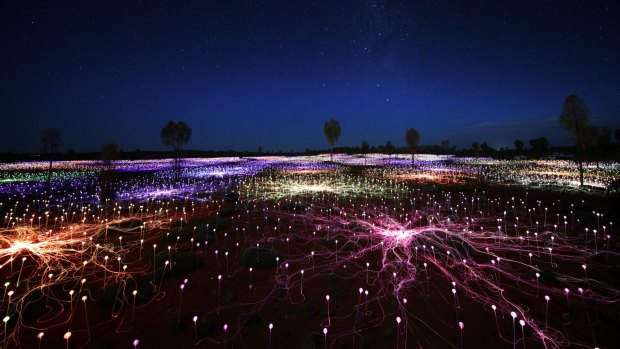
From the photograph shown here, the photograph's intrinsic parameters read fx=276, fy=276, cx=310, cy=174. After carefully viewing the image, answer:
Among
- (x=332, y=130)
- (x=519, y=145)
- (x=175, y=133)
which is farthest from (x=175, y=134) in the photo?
(x=519, y=145)

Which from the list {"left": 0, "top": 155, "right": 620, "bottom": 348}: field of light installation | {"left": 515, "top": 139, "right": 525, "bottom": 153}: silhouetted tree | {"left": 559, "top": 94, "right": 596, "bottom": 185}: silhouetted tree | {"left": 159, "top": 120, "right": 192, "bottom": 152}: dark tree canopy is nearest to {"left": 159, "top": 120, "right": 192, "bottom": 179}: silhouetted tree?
{"left": 159, "top": 120, "right": 192, "bottom": 152}: dark tree canopy

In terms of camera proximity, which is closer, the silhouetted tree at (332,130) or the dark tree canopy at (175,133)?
the dark tree canopy at (175,133)

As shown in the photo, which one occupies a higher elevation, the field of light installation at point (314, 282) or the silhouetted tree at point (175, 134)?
the silhouetted tree at point (175, 134)

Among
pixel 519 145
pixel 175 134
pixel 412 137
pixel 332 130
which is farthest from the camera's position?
pixel 519 145

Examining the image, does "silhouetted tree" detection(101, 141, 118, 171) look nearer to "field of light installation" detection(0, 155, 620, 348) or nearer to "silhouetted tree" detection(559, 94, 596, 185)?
"field of light installation" detection(0, 155, 620, 348)

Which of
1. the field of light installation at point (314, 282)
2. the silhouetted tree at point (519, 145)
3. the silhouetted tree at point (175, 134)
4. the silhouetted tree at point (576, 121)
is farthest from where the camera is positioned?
the silhouetted tree at point (519, 145)

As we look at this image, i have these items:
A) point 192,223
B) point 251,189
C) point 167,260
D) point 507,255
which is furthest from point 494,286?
point 251,189

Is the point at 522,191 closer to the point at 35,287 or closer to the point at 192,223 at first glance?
the point at 192,223

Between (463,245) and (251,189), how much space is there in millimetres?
17235

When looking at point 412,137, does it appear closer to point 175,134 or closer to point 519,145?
point 175,134

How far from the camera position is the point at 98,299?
6.28 m

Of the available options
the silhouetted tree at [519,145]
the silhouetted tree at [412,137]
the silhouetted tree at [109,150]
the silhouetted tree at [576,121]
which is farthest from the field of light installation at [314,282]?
the silhouetted tree at [519,145]

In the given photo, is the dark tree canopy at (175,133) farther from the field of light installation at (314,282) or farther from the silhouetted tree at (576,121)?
the silhouetted tree at (576,121)

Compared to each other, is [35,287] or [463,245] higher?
[463,245]
